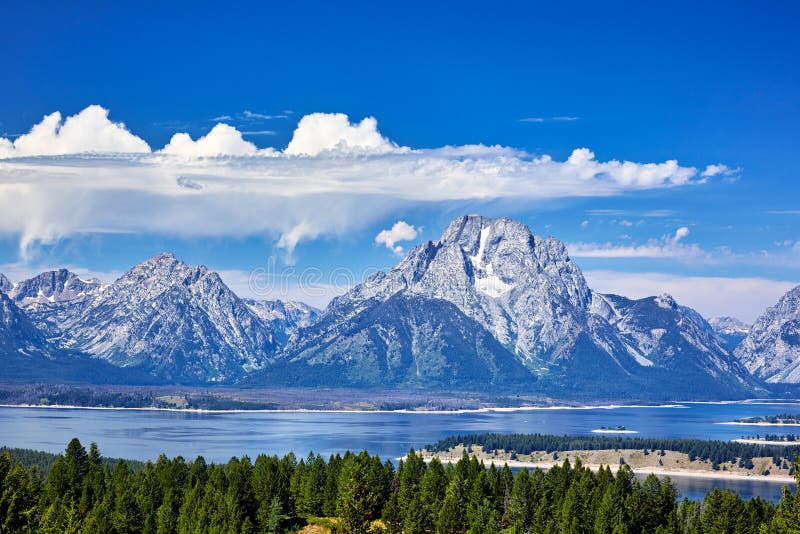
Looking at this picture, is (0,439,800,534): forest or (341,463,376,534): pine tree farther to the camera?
(0,439,800,534): forest

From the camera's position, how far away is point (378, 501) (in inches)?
5295

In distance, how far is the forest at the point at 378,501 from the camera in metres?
120

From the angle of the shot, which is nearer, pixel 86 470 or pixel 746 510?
pixel 746 510

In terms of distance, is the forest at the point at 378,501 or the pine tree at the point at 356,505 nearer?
the pine tree at the point at 356,505

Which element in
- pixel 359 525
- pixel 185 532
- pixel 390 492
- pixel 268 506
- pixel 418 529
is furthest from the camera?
pixel 390 492

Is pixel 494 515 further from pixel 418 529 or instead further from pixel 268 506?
pixel 268 506

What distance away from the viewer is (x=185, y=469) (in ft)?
479

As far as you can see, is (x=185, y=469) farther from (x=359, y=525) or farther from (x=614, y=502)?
(x=614, y=502)

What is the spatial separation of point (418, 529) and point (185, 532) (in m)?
27.6

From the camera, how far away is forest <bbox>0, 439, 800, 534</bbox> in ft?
393

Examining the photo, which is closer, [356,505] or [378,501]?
[356,505]

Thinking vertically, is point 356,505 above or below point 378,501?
above

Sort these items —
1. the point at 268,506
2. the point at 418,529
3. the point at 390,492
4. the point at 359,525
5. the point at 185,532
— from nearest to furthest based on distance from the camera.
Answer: the point at 359,525 → the point at 185,532 → the point at 418,529 → the point at 268,506 → the point at 390,492

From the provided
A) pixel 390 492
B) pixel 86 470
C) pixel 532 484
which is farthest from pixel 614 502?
pixel 86 470
